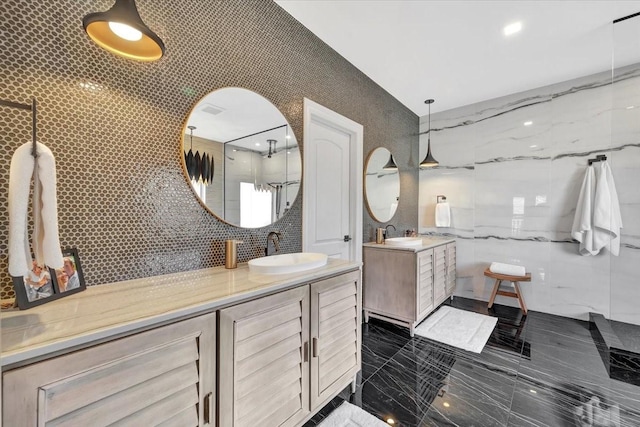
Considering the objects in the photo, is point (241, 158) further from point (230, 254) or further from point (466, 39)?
point (466, 39)

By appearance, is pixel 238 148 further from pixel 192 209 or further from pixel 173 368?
pixel 173 368

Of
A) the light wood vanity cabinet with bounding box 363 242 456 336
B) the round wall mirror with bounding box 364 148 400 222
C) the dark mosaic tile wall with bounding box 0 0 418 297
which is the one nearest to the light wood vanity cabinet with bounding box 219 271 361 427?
the dark mosaic tile wall with bounding box 0 0 418 297

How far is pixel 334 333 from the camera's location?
158 cm

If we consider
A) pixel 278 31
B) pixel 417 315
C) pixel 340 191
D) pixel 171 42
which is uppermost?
pixel 278 31

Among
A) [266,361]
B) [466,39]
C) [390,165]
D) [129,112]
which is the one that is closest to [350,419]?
[266,361]

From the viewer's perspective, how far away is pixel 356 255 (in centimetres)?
280

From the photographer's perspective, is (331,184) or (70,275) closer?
(70,275)

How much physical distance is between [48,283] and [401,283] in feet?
8.51

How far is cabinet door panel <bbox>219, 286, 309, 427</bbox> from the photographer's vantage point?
1.04 meters

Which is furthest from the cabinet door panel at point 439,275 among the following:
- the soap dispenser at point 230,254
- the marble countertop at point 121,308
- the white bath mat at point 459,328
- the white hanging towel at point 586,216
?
the soap dispenser at point 230,254

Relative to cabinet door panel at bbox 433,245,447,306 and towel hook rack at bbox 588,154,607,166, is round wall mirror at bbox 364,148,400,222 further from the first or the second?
towel hook rack at bbox 588,154,607,166

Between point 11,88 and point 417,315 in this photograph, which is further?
point 417,315

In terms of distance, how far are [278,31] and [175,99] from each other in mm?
1072

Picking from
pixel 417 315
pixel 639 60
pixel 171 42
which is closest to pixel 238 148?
pixel 171 42
